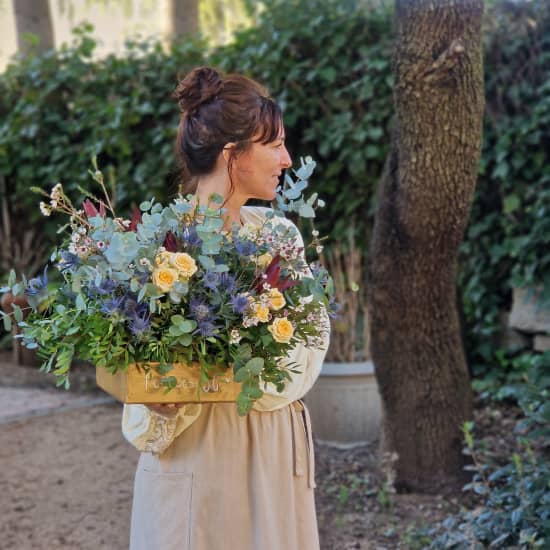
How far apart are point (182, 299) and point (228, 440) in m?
0.40

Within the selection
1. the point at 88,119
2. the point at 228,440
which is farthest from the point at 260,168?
the point at 88,119

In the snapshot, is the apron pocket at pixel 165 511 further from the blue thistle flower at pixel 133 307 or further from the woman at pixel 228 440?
the blue thistle flower at pixel 133 307

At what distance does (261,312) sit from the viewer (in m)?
1.52

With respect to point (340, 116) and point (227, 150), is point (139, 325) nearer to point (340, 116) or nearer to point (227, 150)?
point (227, 150)

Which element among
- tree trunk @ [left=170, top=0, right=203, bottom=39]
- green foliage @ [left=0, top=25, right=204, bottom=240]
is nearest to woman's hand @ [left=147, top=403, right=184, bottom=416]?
green foliage @ [left=0, top=25, right=204, bottom=240]

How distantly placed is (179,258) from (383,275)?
2216 millimetres

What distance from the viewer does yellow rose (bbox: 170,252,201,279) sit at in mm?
1490

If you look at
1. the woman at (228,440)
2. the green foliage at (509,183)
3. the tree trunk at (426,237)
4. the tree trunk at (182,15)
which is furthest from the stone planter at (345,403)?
the tree trunk at (182,15)

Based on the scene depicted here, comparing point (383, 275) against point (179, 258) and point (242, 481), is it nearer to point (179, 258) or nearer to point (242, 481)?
point (242, 481)

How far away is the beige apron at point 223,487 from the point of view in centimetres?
176

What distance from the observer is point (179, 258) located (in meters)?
1.50

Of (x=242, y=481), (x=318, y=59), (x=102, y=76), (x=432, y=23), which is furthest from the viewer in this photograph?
(x=102, y=76)

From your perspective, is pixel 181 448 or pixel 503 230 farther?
pixel 503 230

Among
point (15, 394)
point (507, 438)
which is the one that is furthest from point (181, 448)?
point (15, 394)
